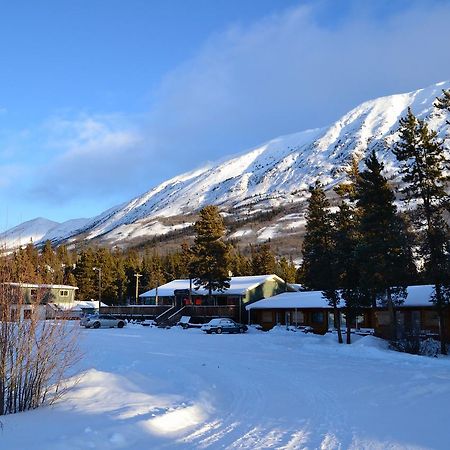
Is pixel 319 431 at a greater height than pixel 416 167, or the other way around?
pixel 416 167

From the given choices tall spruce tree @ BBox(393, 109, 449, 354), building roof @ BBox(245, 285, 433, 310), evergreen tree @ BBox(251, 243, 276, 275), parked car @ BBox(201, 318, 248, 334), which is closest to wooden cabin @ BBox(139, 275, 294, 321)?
building roof @ BBox(245, 285, 433, 310)

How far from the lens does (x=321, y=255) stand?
35500mm

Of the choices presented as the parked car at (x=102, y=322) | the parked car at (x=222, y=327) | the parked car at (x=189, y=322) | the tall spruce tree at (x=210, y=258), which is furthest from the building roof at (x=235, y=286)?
the parked car at (x=102, y=322)

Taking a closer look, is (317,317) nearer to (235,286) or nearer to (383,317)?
(383,317)

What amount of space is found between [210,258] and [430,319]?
2540 cm

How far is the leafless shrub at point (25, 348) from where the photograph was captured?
10.4 m

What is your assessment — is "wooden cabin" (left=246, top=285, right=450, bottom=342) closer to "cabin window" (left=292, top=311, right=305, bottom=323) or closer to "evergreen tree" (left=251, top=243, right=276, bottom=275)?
"cabin window" (left=292, top=311, right=305, bottom=323)

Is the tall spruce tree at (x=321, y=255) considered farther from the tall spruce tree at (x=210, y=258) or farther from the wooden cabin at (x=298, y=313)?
the tall spruce tree at (x=210, y=258)

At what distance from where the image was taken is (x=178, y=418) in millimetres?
10148

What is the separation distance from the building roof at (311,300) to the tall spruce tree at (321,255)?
4.01 meters

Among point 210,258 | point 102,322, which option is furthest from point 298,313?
point 102,322

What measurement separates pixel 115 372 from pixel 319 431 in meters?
8.36

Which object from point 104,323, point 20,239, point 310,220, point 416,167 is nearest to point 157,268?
point 104,323

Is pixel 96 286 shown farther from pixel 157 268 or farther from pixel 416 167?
pixel 416 167
